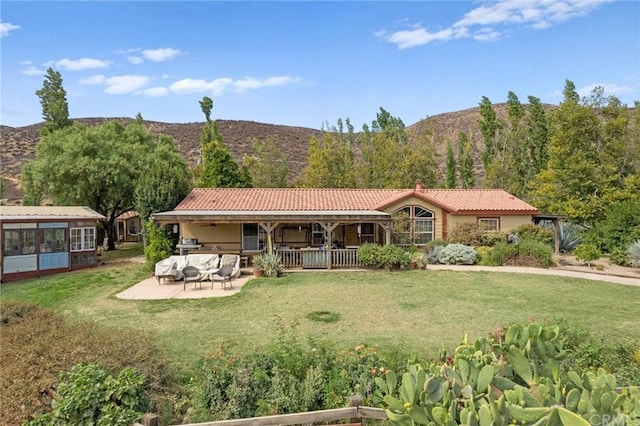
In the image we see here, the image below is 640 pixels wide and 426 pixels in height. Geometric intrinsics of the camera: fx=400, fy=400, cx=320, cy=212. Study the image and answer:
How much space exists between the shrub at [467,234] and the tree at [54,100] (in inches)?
1109

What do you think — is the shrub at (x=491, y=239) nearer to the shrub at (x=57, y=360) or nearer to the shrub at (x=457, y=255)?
the shrub at (x=457, y=255)

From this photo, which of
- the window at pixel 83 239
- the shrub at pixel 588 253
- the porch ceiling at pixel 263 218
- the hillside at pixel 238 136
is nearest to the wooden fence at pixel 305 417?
the porch ceiling at pixel 263 218

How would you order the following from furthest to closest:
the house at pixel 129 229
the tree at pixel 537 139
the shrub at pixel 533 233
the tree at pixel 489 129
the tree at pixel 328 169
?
the tree at pixel 489 129
the tree at pixel 537 139
the house at pixel 129 229
the tree at pixel 328 169
the shrub at pixel 533 233

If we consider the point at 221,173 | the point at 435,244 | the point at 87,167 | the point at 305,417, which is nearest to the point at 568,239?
the point at 435,244

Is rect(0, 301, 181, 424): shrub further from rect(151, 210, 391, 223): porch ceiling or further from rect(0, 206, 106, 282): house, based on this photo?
rect(0, 206, 106, 282): house

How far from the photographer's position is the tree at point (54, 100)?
29.2 m

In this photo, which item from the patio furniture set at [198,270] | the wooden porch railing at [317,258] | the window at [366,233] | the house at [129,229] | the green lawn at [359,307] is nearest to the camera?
the green lawn at [359,307]

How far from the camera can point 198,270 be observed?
14195 mm

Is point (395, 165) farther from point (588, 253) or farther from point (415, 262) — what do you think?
point (588, 253)

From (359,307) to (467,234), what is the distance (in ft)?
40.8

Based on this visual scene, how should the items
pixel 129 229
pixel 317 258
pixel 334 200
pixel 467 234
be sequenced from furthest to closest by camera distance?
1. pixel 129 229
2. pixel 334 200
3. pixel 467 234
4. pixel 317 258

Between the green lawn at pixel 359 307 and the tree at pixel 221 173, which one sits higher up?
the tree at pixel 221 173

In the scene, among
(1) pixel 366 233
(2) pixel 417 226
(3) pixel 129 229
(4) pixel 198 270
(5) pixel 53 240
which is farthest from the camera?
(3) pixel 129 229

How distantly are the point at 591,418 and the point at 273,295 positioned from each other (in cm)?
1100
